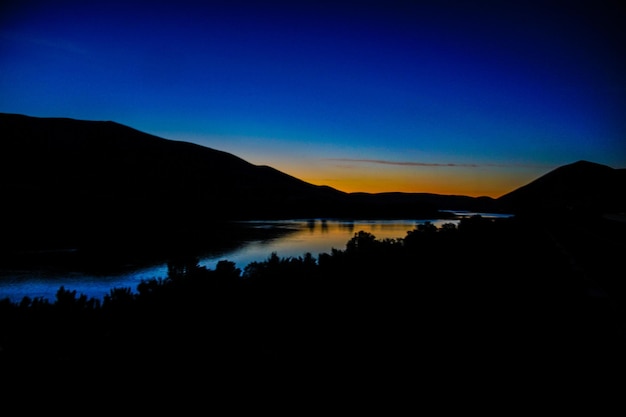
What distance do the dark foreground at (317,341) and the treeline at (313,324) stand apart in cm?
2

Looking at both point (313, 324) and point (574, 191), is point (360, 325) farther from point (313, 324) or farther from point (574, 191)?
point (574, 191)

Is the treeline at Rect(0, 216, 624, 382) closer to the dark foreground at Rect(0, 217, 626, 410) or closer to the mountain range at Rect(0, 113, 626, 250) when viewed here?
the dark foreground at Rect(0, 217, 626, 410)

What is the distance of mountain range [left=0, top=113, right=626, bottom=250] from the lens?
2758 cm

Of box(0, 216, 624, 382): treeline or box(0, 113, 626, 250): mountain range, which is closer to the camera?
box(0, 216, 624, 382): treeline

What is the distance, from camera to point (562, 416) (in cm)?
349

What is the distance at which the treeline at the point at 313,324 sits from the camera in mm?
3730

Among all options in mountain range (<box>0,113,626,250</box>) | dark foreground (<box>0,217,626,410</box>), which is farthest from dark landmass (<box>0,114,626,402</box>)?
mountain range (<box>0,113,626,250</box>)

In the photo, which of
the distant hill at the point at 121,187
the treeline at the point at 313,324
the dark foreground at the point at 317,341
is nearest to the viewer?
the dark foreground at the point at 317,341

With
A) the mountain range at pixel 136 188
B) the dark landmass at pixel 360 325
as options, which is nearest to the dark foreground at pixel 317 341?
the dark landmass at pixel 360 325

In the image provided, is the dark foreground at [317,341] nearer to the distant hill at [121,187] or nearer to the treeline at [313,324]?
the treeline at [313,324]

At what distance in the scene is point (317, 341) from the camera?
4.78 meters

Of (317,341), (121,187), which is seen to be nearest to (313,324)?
(317,341)

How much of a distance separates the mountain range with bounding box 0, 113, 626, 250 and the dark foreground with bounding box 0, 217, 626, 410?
18971mm

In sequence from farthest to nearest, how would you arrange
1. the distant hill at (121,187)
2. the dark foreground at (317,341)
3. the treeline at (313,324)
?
the distant hill at (121,187), the treeline at (313,324), the dark foreground at (317,341)
